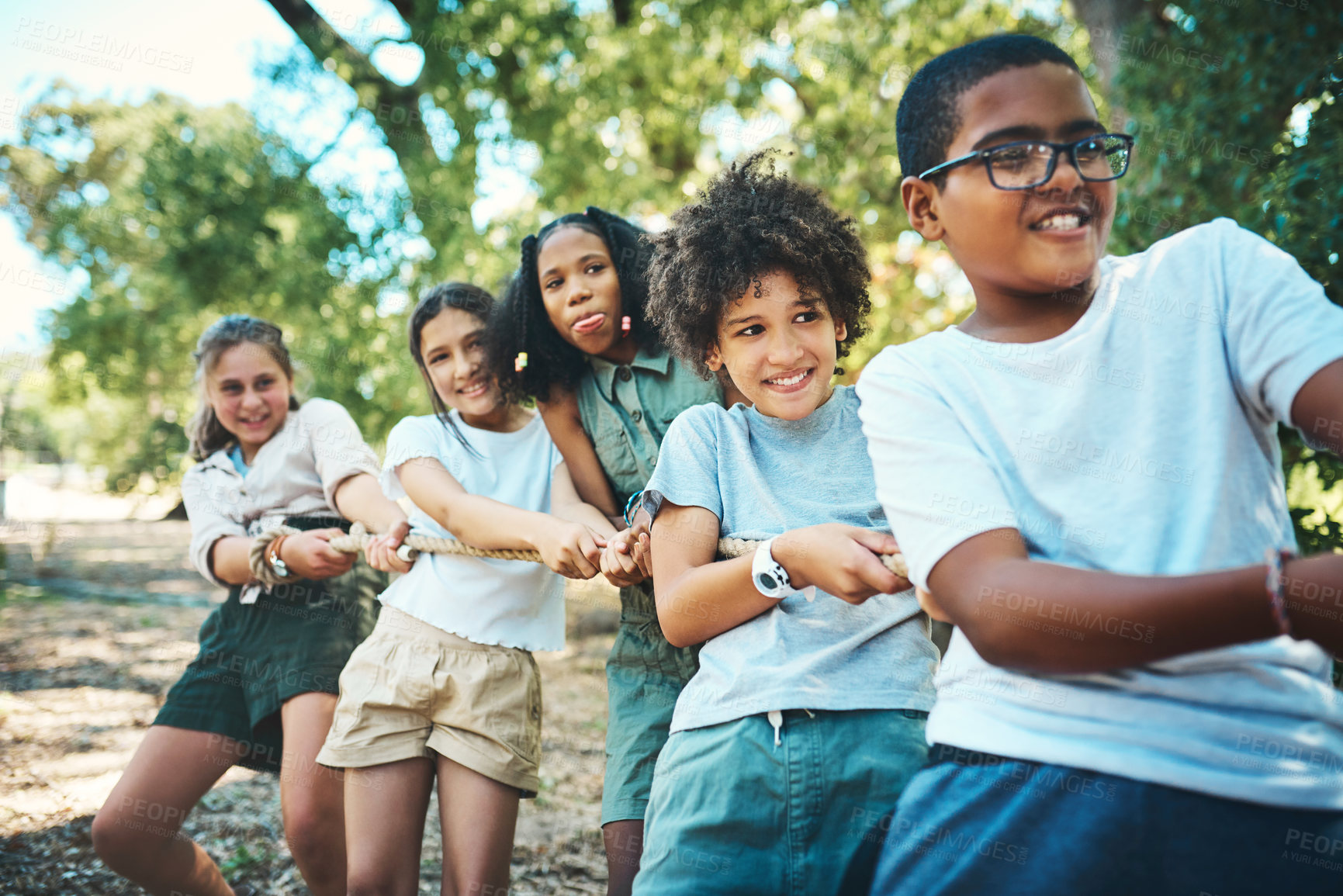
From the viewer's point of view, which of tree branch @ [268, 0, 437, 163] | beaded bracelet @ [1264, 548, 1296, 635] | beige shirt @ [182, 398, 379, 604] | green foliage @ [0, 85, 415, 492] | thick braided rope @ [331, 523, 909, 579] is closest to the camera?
beaded bracelet @ [1264, 548, 1296, 635]

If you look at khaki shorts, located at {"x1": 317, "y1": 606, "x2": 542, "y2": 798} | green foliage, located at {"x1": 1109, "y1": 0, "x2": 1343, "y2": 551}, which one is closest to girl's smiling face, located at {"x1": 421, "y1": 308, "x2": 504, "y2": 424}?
khaki shorts, located at {"x1": 317, "y1": 606, "x2": 542, "y2": 798}

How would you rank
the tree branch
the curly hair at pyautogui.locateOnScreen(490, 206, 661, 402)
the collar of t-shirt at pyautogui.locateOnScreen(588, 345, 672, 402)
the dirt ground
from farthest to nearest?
the tree branch → the dirt ground → the curly hair at pyautogui.locateOnScreen(490, 206, 661, 402) → the collar of t-shirt at pyautogui.locateOnScreen(588, 345, 672, 402)

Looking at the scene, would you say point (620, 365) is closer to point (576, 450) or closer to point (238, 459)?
point (576, 450)

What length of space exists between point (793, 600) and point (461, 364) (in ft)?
4.86

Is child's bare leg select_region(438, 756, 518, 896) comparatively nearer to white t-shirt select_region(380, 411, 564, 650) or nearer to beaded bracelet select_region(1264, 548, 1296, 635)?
white t-shirt select_region(380, 411, 564, 650)

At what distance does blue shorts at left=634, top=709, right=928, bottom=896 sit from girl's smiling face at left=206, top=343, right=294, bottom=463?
88.8 inches

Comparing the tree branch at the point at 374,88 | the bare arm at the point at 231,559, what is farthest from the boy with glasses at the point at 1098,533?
the tree branch at the point at 374,88

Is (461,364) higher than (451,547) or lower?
higher

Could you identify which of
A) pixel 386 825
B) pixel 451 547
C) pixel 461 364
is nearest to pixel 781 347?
pixel 451 547

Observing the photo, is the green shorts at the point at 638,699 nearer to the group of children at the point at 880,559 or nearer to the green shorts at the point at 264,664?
the group of children at the point at 880,559

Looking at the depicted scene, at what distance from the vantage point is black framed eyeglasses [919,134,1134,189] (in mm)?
1201

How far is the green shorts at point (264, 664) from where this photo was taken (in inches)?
115

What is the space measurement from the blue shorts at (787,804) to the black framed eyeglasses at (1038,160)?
850 millimetres

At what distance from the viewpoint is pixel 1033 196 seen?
1214 millimetres
